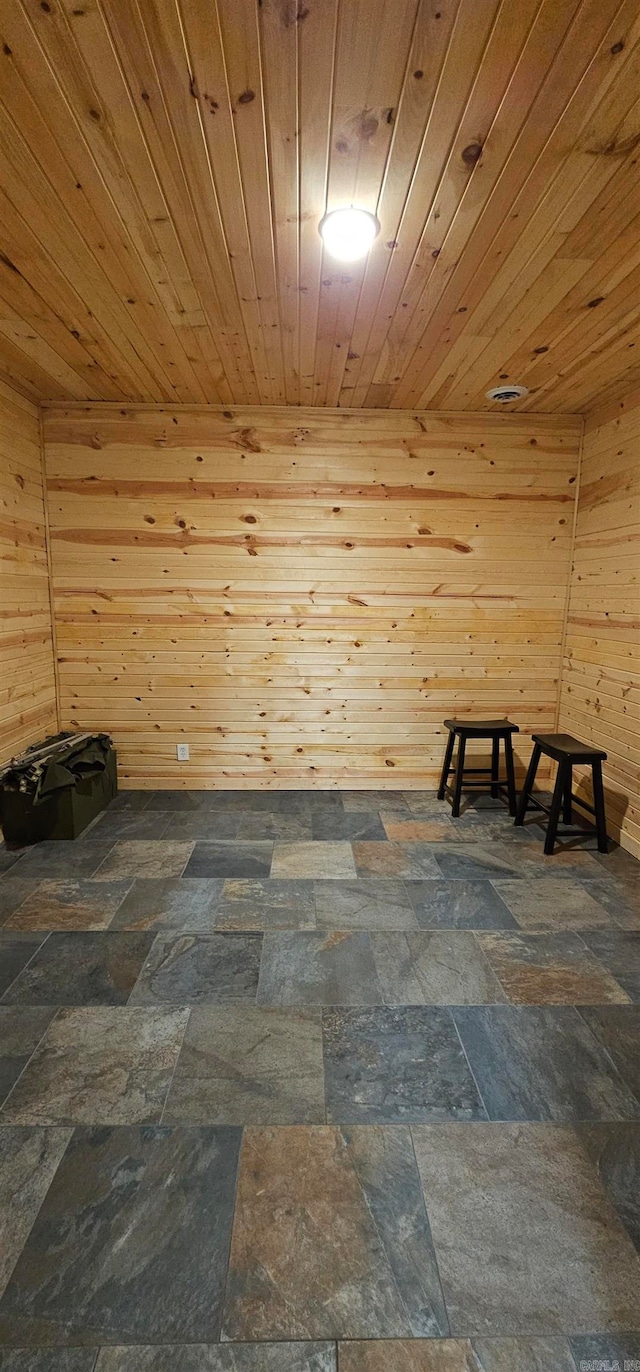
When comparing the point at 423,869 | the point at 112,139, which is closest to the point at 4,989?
the point at 423,869

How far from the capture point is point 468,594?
3600mm

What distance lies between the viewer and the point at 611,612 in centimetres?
312

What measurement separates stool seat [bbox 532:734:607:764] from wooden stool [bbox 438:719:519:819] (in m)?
0.28

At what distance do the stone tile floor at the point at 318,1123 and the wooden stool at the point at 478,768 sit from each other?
79 cm

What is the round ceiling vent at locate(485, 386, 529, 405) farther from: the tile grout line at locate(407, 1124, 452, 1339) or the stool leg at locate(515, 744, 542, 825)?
the tile grout line at locate(407, 1124, 452, 1339)

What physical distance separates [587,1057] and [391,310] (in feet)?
8.88

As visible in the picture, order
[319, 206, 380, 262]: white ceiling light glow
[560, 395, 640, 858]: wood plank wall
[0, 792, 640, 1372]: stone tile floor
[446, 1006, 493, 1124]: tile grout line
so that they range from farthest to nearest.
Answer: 1. [560, 395, 640, 858]: wood plank wall
2. [319, 206, 380, 262]: white ceiling light glow
3. [446, 1006, 493, 1124]: tile grout line
4. [0, 792, 640, 1372]: stone tile floor

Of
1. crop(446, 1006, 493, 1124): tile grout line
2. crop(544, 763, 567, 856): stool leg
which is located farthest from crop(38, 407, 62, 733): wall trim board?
crop(544, 763, 567, 856): stool leg

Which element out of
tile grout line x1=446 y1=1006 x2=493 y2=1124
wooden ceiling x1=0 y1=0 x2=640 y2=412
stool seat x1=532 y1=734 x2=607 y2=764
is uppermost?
wooden ceiling x1=0 y1=0 x2=640 y2=412

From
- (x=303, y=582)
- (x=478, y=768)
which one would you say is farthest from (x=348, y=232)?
(x=478, y=768)

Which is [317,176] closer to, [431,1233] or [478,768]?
[431,1233]

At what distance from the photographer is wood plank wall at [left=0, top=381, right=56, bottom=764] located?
117 inches

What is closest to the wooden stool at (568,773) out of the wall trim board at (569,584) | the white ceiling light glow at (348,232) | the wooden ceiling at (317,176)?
the wall trim board at (569,584)

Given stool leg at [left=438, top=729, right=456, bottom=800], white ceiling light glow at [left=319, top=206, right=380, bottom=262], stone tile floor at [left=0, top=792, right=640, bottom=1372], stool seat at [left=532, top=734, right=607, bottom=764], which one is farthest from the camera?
stool leg at [left=438, top=729, right=456, bottom=800]
